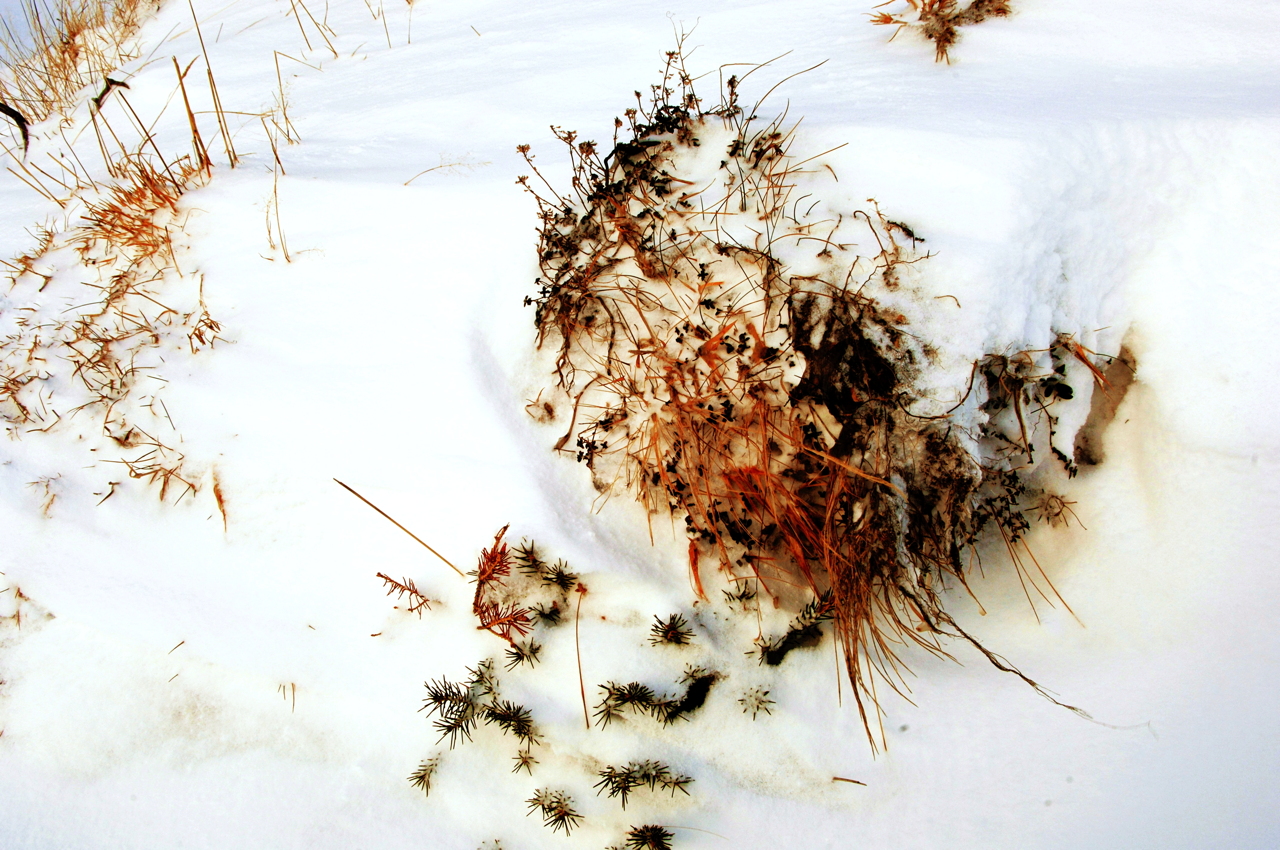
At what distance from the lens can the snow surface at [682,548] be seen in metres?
1.90

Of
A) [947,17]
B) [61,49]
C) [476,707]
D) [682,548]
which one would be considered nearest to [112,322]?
[476,707]

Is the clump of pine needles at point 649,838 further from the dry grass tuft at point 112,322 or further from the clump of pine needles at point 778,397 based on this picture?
the dry grass tuft at point 112,322

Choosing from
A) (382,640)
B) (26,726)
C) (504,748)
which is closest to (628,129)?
(382,640)

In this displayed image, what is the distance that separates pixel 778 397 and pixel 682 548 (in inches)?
22.7

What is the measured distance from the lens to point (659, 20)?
299 centimetres

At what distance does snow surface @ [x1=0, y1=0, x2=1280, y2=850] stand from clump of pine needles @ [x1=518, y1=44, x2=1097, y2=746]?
0.11m

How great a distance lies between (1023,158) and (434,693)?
2.49 metres

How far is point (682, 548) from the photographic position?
2086mm

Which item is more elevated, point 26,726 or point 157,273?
point 157,273

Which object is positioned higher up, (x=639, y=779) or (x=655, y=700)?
(x=655, y=700)

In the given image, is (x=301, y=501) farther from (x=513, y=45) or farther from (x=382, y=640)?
(x=513, y=45)

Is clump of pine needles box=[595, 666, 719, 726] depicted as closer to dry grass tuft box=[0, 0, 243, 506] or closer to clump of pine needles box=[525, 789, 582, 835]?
clump of pine needles box=[525, 789, 582, 835]

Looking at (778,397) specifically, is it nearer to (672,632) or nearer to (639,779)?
(672,632)

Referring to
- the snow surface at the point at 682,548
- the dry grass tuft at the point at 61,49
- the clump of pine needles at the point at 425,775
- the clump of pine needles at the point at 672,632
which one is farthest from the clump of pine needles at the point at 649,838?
the dry grass tuft at the point at 61,49
